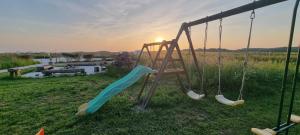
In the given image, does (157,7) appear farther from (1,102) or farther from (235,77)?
(1,102)

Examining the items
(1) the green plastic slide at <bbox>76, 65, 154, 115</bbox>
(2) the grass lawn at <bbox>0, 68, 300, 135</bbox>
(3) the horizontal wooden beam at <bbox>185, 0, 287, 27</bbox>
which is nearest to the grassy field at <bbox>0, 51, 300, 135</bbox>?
(2) the grass lawn at <bbox>0, 68, 300, 135</bbox>

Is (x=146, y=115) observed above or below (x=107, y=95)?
below

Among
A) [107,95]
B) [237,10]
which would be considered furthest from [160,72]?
[237,10]

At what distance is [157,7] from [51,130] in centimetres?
636

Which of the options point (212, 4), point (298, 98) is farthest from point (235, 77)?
point (212, 4)

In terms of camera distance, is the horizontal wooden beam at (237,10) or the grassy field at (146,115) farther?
the grassy field at (146,115)

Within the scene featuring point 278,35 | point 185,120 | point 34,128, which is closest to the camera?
point 34,128

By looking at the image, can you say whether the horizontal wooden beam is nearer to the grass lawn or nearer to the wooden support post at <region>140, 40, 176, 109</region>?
the wooden support post at <region>140, 40, 176, 109</region>

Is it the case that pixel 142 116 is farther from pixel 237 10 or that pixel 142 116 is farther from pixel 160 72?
pixel 237 10

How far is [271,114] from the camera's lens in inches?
129

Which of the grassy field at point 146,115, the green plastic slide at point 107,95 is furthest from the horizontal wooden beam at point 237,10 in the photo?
the grassy field at point 146,115

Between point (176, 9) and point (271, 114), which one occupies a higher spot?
point (176, 9)

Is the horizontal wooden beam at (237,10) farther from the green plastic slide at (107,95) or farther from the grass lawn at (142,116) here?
the grass lawn at (142,116)

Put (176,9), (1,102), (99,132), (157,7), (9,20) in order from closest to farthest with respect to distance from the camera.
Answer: (99,132)
(1,102)
(176,9)
(157,7)
(9,20)
